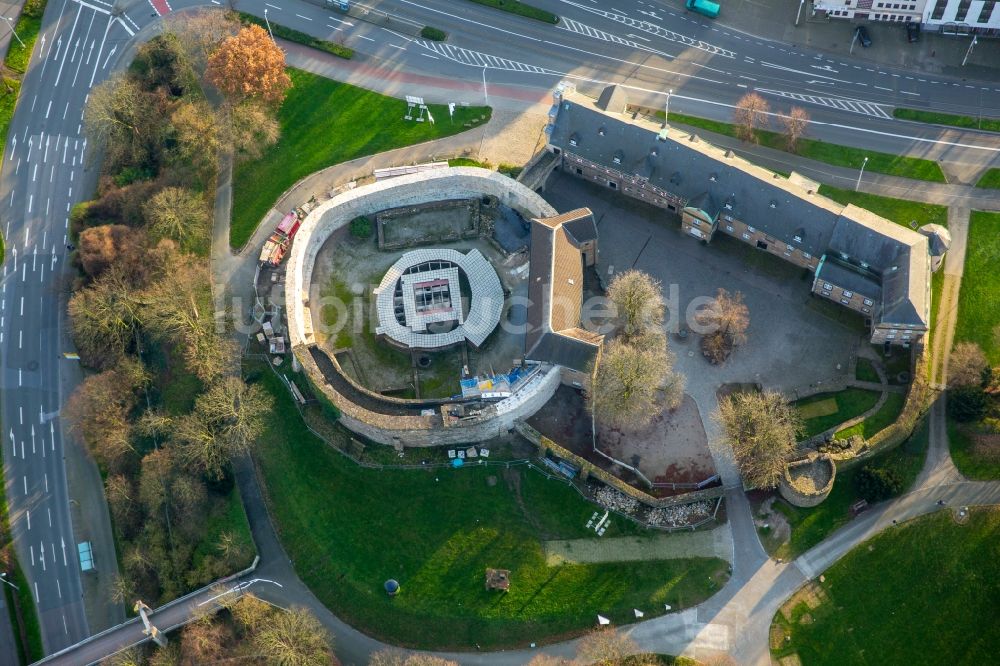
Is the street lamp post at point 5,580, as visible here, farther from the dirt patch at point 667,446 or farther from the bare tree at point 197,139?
the dirt patch at point 667,446

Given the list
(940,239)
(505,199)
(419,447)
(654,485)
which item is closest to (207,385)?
(419,447)

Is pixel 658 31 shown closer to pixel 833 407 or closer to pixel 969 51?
pixel 969 51

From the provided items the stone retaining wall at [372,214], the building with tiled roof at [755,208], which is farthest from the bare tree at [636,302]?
the building with tiled roof at [755,208]

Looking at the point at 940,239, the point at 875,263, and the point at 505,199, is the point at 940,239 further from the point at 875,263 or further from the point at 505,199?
the point at 505,199

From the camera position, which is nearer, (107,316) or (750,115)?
(107,316)

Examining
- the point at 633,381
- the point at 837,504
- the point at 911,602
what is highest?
the point at 633,381

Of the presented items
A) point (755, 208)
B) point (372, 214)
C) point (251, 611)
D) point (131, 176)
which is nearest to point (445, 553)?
point (251, 611)

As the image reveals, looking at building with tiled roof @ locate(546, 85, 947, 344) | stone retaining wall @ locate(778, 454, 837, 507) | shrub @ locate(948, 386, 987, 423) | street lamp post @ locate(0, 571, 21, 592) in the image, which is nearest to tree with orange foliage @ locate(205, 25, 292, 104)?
building with tiled roof @ locate(546, 85, 947, 344)
